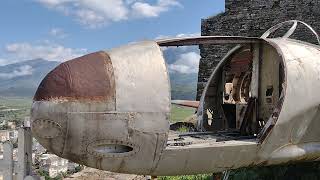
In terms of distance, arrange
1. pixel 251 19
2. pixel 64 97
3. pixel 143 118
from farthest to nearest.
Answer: pixel 251 19, pixel 143 118, pixel 64 97

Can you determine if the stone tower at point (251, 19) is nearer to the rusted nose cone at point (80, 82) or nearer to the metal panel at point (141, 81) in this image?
the metal panel at point (141, 81)

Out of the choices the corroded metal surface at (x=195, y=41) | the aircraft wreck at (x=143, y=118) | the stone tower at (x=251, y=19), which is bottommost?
the aircraft wreck at (x=143, y=118)

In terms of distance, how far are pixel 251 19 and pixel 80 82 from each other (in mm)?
11713

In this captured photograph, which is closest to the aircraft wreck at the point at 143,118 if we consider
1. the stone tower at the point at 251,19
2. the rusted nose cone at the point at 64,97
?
the rusted nose cone at the point at 64,97

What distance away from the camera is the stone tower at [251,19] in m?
13.6

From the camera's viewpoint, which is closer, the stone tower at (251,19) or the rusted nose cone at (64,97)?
the rusted nose cone at (64,97)

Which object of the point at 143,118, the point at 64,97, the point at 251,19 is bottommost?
the point at 143,118

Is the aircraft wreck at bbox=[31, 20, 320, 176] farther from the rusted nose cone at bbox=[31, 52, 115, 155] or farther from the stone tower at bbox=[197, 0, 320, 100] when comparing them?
the stone tower at bbox=[197, 0, 320, 100]

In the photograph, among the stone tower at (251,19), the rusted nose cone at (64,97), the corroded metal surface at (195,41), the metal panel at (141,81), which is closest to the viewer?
the rusted nose cone at (64,97)

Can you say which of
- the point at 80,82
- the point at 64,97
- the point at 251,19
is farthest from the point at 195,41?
the point at 251,19

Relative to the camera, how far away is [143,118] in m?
4.21

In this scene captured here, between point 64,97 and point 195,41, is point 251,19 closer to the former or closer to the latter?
point 195,41

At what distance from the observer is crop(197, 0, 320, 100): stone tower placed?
13562 mm

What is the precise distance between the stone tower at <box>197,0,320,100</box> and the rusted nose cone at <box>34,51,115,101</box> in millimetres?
10461
